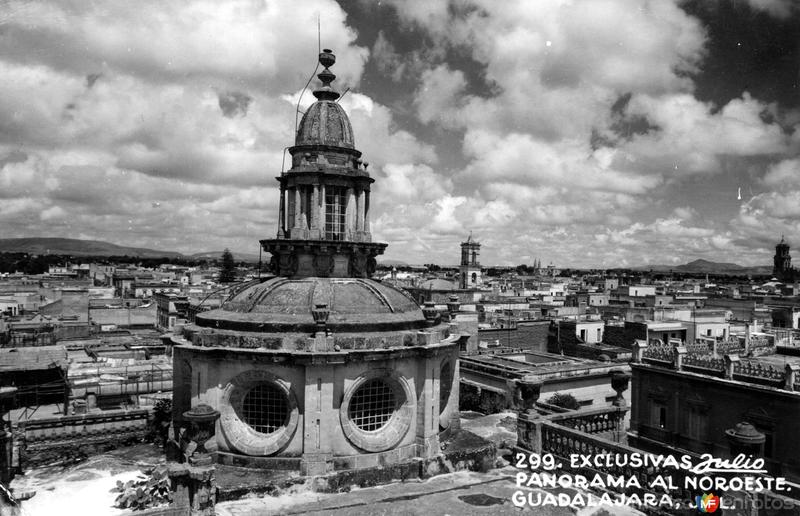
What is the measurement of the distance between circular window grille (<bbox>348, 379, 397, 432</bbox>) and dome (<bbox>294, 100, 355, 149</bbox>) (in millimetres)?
11207

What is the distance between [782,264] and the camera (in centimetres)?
14688

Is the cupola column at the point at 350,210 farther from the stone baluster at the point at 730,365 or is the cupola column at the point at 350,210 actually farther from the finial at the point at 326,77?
the stone baluster at the point at 730,365

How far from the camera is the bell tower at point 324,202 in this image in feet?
88.0

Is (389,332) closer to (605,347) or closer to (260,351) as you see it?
(260,351)

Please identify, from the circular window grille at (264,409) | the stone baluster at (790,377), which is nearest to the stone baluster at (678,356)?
the stone baluster at (790,377)

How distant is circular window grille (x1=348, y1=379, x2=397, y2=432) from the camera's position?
2270cm

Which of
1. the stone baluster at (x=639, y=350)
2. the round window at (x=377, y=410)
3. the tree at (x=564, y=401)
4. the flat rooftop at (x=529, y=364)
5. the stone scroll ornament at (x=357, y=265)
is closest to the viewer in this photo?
the round window at (x=377, y=410)

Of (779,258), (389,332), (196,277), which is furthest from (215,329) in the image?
(779,258)

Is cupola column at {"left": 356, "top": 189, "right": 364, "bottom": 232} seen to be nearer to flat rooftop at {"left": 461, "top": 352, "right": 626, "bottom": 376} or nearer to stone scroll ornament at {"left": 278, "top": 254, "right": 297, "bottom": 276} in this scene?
stone scroll ornament at {"left": 278, "top": 254, "right": 297, "bottom": 276}

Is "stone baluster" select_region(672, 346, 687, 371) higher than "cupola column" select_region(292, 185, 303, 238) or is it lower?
lower

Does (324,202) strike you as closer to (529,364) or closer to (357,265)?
(357,265)

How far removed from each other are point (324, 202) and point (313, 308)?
6702mm

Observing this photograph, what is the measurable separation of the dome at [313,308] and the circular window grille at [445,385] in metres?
2.57

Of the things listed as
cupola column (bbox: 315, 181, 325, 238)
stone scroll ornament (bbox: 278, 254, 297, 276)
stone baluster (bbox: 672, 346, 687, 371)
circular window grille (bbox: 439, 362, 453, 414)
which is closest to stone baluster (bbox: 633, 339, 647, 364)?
stone baluster (bbox: 672, 346, 687, 371)
